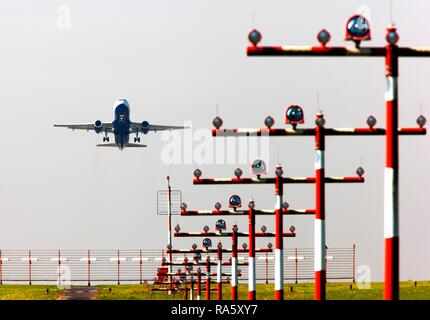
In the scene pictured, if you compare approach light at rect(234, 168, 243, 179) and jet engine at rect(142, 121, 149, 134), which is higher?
jet engine at rect(142, 121, 149, 134)

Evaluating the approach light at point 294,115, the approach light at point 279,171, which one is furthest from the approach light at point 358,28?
the approach light at point 279,171

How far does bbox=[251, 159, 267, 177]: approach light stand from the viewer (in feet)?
140

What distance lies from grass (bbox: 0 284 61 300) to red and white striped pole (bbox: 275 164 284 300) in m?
43.0

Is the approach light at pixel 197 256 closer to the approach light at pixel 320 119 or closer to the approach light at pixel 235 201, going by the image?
the approach light at pixel 235 201

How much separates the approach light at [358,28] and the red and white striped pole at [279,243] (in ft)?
59.4

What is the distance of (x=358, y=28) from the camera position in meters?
25.5

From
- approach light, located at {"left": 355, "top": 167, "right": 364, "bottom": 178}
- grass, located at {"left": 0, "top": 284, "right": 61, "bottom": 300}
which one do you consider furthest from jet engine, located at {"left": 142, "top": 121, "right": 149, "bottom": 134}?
approach light, located at {"left": 355, "top": 167, "right": 364, "bottom": 178}

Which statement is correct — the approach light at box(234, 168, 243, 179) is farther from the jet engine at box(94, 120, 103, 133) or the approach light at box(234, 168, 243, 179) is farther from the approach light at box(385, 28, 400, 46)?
the jet engine at box(94, 120, 103, 133)

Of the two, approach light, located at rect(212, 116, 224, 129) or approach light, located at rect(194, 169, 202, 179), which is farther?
approach light, located at rect(194, 169, 202, 179)
